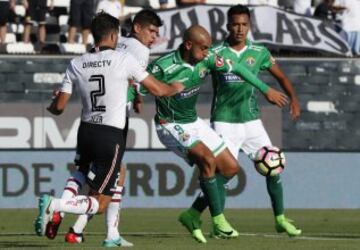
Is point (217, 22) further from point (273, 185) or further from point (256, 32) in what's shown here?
point (273, 185)

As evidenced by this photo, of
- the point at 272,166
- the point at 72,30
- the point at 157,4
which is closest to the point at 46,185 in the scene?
the point at 72,30

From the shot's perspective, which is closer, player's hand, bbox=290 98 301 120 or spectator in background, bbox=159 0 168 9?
player's hand, bbox=290 98 301 120

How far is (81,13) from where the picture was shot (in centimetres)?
2372

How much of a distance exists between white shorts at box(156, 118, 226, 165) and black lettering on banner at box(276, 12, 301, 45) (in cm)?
1093

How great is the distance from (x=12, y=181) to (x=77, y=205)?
10212mm

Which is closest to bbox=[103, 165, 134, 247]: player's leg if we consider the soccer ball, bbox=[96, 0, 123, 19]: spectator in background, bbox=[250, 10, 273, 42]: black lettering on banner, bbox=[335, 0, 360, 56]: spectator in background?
the soccer ball

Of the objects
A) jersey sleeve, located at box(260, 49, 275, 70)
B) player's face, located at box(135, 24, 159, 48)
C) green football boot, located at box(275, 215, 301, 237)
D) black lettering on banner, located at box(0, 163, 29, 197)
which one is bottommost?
black lettering on banner, located at box(0, 163, 29, 197)

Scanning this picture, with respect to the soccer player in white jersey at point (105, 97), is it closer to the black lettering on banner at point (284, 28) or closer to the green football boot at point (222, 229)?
the green football boot at point (222, 229)

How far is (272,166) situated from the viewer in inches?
546

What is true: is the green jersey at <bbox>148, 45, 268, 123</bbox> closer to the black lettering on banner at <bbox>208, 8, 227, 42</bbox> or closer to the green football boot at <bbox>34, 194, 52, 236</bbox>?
the green football boot at <bbox>34, 194, 52, 236</bbox>

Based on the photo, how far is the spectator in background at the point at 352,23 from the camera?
24094mm

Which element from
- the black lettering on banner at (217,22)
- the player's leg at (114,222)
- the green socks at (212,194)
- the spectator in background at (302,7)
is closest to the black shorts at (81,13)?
the black lettering on banner at (217,22)

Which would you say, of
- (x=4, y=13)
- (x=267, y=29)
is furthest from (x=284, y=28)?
(x=4, y=13)

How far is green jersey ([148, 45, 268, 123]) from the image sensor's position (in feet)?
41.8
